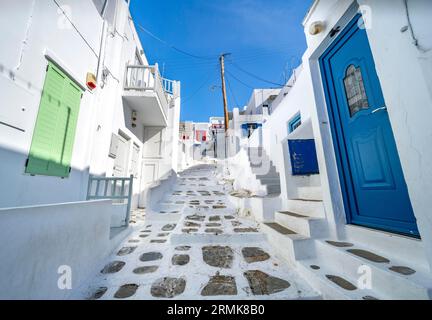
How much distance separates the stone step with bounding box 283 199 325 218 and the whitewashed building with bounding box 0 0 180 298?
9.68ft

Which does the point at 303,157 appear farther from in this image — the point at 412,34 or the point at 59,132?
the point at 59,132

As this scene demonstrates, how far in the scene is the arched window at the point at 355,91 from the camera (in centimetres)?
211

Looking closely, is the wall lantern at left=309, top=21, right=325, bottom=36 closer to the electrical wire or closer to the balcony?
the electrical wire

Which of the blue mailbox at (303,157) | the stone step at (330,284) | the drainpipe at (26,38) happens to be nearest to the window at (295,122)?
the blue mailbox at (303,157)

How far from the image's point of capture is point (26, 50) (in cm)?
232

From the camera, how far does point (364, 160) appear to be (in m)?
2.06

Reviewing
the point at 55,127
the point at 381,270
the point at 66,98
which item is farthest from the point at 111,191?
the point at 381,270

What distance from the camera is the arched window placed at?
Answer: 2110 millimetres

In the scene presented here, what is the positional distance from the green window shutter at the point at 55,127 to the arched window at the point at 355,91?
461 centimetres

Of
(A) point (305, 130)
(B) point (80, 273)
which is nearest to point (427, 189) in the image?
(A) point (305, 130)

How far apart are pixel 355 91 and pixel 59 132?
475 cm

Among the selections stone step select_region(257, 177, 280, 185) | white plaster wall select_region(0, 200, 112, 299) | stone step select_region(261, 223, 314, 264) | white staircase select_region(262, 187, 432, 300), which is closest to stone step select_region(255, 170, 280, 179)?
stone step select_region(257, 177, 280, 185)

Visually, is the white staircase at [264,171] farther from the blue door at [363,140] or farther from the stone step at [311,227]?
the blue door at [363,140]

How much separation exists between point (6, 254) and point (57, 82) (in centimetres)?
299
